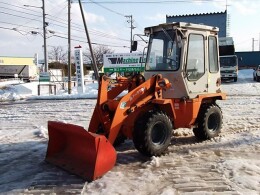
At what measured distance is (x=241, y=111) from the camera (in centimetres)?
1358

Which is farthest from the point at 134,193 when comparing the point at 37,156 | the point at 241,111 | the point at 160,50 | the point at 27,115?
the point at 27,115

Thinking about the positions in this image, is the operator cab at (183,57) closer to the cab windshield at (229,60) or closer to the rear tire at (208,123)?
the rear tire at (208,123)

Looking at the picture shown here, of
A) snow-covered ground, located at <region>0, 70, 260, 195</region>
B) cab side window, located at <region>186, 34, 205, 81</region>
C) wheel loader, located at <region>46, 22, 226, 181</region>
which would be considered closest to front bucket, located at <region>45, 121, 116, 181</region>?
wheel loader, located at <region>46, 22, 226, 181</region>

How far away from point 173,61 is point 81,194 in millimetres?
3730

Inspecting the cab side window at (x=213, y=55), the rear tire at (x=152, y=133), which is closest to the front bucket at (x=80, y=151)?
the rear tire at (x=152, y=133)

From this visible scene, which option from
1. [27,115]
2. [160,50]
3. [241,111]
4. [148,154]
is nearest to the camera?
[148,154]

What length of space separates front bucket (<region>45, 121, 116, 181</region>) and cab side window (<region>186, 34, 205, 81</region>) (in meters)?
2.83

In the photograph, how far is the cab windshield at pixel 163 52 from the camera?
26.3 feet

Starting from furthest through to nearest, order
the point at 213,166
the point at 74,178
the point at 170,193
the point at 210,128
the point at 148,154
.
→ 1. the point at 210,128
2. the point at 148,154
3. the point at 213,166
4. the point at 74,178
5. the point at 170,193

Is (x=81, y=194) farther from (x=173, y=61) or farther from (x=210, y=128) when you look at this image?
(x=210, y=128)

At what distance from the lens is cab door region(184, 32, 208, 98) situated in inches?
320

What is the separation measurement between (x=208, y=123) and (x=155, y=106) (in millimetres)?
1804

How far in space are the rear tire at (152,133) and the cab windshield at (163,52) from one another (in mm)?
1279

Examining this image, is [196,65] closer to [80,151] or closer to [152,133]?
[152,133]
